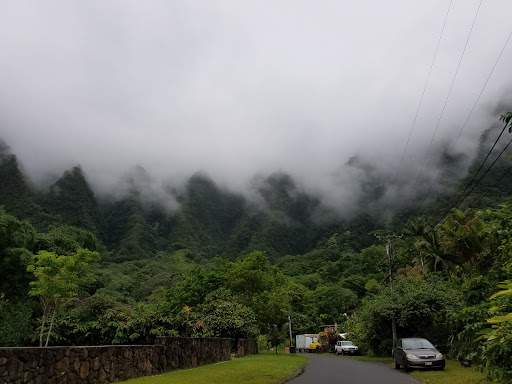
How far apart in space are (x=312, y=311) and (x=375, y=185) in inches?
2544

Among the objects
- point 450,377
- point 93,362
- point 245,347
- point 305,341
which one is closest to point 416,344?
point 450,377

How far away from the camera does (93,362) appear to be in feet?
33.7

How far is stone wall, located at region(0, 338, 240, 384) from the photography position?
26.1 feet

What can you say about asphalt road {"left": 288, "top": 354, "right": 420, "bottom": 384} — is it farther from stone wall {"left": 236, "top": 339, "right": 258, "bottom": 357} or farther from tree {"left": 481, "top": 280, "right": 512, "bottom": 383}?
stone wall {"left": 236, "top": 339, "right": 258, "bottom": 357}

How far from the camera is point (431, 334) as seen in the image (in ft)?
76.7

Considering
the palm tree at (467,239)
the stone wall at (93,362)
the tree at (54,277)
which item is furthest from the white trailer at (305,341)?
the stone wall at (93,362)

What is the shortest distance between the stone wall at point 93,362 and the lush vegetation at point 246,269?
4.45 metres

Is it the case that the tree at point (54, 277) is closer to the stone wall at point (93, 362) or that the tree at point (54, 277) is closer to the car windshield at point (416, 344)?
the stone wall at point (93, 362)

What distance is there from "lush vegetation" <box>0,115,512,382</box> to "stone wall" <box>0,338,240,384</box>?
4.45m

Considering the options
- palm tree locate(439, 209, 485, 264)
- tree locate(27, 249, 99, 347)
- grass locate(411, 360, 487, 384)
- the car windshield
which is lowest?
grass locate(411, 360, 487, 384)

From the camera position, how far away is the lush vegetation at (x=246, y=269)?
19125 millimetres

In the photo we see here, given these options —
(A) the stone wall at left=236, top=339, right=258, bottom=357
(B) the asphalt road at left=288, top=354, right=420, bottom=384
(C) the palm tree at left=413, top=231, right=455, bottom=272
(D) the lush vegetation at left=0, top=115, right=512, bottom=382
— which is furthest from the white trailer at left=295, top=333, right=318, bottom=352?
(B) the asphalt road at left=288, top=354, right=420, bottom=384

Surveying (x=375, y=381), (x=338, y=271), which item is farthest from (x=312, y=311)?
(x=375, y=381)

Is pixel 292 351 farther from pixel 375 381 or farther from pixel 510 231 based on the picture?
pixel 510 231
